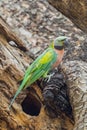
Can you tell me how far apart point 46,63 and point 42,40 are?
76 cm

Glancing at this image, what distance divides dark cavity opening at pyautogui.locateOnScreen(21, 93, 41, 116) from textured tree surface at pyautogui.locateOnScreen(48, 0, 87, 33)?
4.77ft

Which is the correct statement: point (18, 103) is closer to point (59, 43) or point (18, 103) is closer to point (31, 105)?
point (31, 105)

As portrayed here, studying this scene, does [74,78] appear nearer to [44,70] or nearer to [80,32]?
[44,70]

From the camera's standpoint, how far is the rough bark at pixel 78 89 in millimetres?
3412

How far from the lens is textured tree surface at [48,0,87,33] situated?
16.4ft

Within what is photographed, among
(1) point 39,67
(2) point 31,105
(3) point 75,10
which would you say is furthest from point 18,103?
(3) point 75,10

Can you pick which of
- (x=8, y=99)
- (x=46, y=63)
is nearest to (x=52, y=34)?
(x=46, y=63)

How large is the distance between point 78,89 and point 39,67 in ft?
1.57

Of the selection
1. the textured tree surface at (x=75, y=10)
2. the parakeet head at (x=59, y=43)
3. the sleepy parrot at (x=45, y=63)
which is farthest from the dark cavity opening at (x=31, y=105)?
the textured tree surface at (x=75, y=10)

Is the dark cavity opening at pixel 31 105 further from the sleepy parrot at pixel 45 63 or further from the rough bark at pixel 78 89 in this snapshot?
the rough bark at pixel 78 89

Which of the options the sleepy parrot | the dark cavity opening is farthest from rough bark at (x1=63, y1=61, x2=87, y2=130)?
the dark cavity opening

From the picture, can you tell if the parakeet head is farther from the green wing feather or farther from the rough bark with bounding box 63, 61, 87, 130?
the rough bark with bounding box 63, 61, 87, 130

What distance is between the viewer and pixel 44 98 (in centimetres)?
366

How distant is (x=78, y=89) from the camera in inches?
141
